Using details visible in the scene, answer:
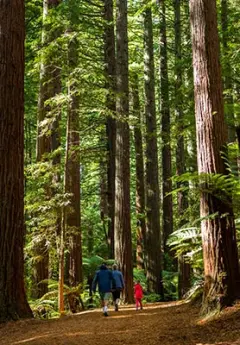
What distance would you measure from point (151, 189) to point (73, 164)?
5549 mm

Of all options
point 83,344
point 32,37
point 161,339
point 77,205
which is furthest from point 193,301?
point 32,37

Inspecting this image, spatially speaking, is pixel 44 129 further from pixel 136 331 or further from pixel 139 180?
pixel 139 180

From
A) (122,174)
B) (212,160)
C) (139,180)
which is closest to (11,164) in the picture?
(212,160)

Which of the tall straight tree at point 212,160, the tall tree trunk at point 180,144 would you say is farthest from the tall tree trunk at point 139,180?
the tall straight tree at point 212,160

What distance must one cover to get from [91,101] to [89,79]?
2.53 feet

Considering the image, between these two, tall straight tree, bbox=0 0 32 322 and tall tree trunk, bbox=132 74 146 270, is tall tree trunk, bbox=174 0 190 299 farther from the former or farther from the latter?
tall straight tree, bbox=0 0 32 322

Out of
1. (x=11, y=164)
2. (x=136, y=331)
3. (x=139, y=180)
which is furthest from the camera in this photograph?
(x=139, y=180)

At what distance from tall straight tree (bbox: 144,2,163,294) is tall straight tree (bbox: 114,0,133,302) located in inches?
149

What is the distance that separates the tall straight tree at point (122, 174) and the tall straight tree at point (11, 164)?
166 inches

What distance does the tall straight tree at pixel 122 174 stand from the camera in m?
13.2

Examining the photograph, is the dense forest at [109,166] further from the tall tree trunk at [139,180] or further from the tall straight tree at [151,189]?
the tall tree trunk at [139,180]

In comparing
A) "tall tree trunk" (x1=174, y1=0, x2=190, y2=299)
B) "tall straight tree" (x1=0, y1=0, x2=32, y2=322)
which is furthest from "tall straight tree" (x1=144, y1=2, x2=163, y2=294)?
"tall straight tree" (x1=0, y1=0, x2=32, y2=322)

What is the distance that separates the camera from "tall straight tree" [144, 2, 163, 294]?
689 inches

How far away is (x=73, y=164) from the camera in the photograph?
13469 mm
